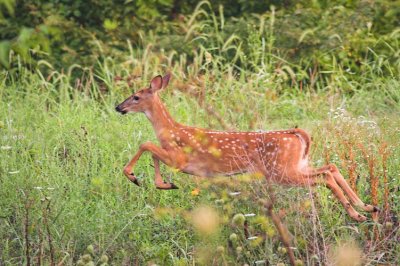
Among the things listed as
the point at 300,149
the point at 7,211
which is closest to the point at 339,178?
the point at 300,149

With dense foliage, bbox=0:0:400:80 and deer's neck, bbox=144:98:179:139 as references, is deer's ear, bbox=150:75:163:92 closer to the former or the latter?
deer's neck, bbox=144:98:179:139

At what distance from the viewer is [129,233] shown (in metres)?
8.02

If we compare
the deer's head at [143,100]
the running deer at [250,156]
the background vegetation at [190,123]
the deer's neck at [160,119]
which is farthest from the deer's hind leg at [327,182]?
the deer's head at [143,100]

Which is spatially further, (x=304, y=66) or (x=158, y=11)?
(x=158, y=11)

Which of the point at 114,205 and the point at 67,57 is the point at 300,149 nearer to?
the point at 114,205

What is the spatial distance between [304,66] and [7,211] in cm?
528

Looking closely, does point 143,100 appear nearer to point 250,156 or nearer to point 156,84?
point 156,84

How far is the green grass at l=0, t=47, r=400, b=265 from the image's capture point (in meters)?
7.49

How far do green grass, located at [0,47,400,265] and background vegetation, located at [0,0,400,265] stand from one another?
0.06ft

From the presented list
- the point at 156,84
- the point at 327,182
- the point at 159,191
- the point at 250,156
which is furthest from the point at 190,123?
the point at 327,182

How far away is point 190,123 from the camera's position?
10.3m

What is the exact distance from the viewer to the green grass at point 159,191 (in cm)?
749

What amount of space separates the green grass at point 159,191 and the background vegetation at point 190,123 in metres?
0.02

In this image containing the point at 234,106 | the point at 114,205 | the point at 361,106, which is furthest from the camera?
the point at 361,106
